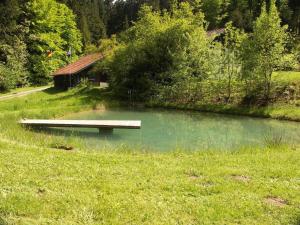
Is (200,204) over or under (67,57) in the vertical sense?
under

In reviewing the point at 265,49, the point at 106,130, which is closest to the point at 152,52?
the point at 265,49

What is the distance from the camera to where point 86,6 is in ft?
258

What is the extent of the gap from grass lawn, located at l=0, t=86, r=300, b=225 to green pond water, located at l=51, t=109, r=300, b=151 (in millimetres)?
3989

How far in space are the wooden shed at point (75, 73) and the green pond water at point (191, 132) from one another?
43.5 feet

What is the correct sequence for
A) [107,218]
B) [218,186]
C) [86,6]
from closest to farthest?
1. [107,218]
2. [218,186]
3. [86,6]

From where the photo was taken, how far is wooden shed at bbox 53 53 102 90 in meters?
38.1

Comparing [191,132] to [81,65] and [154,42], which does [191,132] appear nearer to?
[154,42]

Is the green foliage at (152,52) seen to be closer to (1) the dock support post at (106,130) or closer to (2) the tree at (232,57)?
(2) the tree at (232,57)

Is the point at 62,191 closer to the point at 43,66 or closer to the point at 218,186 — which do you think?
the point at 218,186

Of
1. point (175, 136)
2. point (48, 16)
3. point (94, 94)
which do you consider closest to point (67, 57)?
point (48, 16)

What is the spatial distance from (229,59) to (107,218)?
77.4 ft

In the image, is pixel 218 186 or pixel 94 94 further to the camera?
pixel 94 94

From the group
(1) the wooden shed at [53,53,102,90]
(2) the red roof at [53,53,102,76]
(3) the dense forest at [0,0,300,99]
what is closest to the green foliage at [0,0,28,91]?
(3) the dense forest at [0,0,300,99]

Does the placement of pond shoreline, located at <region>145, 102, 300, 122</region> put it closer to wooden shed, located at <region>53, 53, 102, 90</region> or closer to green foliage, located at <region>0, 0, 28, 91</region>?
wooden shed, located at <region>53, 53, 102, 90</region>
